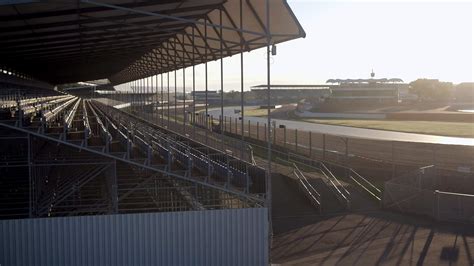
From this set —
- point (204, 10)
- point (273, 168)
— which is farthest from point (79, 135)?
point (273, 168)

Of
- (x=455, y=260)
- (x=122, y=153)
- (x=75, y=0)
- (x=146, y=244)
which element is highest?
(x=75, y=0)

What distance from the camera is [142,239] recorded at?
461 inches

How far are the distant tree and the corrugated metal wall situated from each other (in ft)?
389

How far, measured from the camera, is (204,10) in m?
15.8

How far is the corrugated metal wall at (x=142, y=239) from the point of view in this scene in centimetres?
1136

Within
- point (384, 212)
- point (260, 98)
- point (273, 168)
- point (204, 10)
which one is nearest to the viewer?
point (204, 10)

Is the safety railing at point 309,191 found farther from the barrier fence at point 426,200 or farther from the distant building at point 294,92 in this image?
the distant building at point 294,92

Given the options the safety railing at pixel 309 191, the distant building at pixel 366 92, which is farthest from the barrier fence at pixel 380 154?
the distant building at pixel 366 92

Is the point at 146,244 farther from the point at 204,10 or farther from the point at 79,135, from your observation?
the point at 204,10

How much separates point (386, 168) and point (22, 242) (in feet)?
58.4

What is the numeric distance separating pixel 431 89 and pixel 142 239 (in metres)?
124

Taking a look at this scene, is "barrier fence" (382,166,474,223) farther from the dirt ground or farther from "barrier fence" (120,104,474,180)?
"barrier fence" (120,104,474,180)

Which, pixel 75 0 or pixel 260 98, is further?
pixel 260 98

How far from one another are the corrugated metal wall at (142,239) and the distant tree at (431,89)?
11847cm
